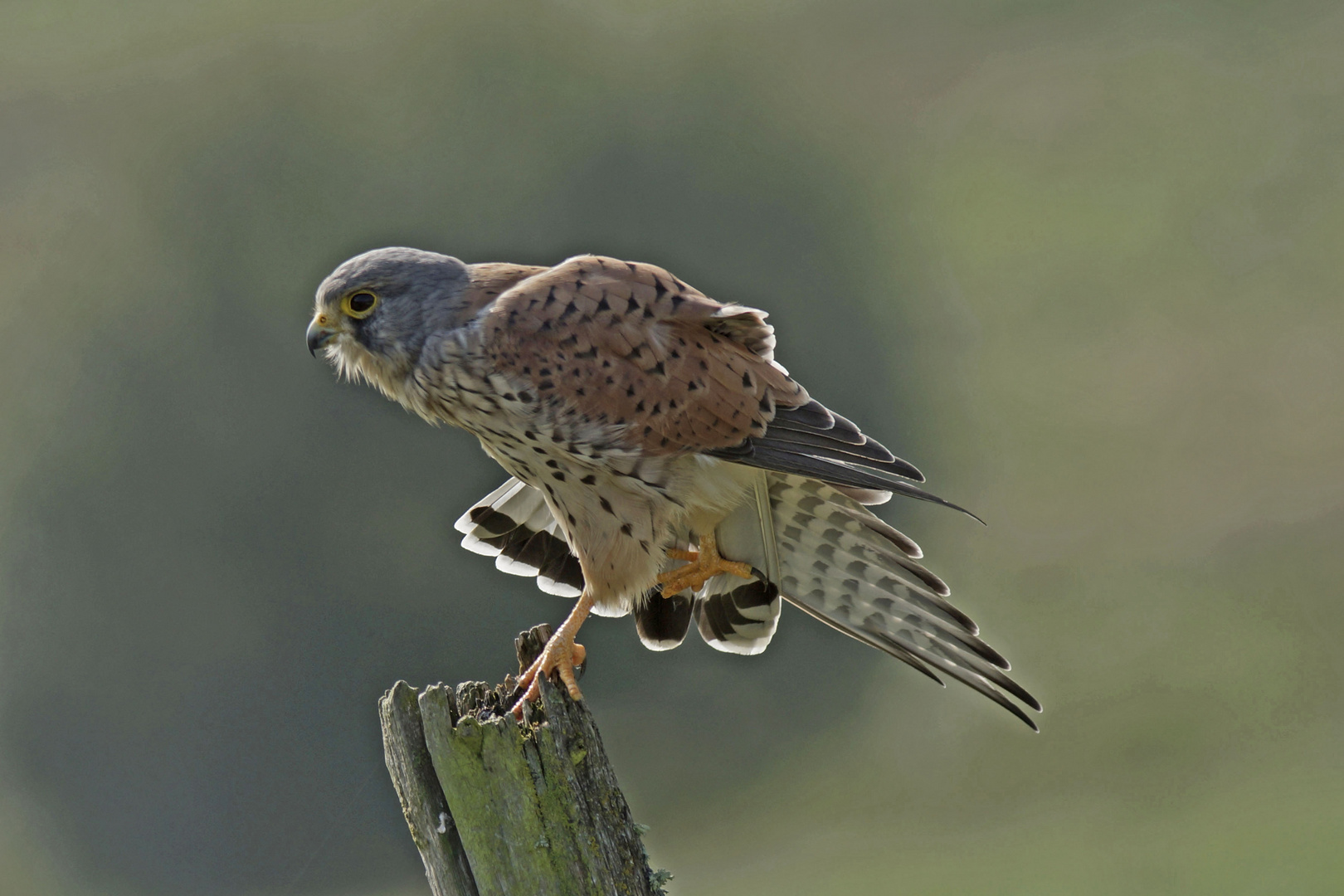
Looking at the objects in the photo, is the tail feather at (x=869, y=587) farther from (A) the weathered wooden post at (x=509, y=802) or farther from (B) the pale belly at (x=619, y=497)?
(A) the weathered wooden post at (x=509, y=802)

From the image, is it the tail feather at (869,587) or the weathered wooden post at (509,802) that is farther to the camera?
the tail feather at (869,587)

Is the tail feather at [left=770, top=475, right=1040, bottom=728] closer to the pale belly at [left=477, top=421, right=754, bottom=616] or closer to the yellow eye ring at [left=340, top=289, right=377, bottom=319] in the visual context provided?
the pale belly at [left=477, top=421, right=754, bottom=616]

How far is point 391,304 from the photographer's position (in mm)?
2791

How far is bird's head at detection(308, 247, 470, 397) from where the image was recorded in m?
2.78

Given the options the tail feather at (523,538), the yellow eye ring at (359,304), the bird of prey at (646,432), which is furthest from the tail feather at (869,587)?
the yellow eye ring at (359,304)

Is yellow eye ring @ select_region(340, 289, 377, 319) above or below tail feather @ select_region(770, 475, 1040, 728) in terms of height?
below

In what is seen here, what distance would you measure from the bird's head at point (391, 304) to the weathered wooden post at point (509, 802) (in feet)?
2.86

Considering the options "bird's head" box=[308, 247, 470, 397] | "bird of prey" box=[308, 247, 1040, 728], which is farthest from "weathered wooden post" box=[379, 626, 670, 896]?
"bird's head" box=[308, 247, 470, 397]

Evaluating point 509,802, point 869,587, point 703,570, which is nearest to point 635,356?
point 703,570

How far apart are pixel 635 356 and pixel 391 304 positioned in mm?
573

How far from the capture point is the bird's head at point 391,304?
2.78 metres

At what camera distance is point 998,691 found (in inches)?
122

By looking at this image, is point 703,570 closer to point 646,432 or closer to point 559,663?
point 646,432

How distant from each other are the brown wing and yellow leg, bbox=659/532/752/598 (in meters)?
0.45
